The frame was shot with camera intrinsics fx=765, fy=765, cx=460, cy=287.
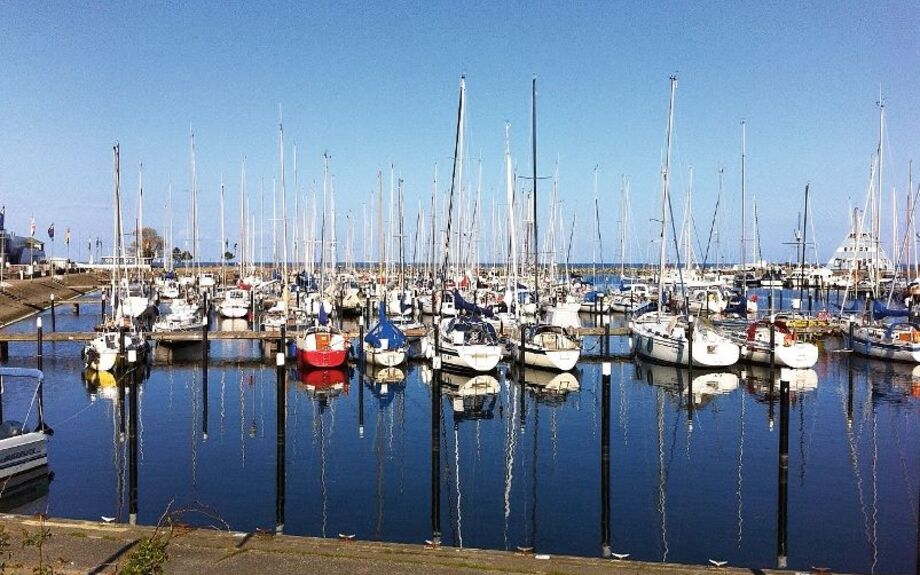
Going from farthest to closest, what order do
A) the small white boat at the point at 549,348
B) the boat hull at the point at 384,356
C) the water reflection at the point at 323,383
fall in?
the boat hull at the point at 384,356, the small white boat at the point at 549,348, the water reflection at the point at 323,383

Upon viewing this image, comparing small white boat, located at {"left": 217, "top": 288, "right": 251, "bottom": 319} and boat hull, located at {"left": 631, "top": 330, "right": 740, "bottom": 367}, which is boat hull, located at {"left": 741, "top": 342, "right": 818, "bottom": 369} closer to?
boat hull, located at {"left": 631, "top": 330, "right": 740, "bottom": 367}

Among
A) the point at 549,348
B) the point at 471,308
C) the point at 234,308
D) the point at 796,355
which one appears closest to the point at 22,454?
the point at 549,348

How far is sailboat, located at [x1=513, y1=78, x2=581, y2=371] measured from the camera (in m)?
39.1

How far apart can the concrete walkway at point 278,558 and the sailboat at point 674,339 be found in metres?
26.5

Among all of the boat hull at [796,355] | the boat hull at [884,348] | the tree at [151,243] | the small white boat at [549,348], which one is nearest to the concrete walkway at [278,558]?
the small white boat at [549,348]

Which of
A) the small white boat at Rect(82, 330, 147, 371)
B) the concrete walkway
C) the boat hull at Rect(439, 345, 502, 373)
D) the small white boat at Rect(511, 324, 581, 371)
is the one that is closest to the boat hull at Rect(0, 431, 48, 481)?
the concrete walkway

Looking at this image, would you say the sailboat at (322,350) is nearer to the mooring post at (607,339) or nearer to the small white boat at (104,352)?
the small white boat at (104,352)

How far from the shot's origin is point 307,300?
205ft

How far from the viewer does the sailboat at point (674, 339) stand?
132ft

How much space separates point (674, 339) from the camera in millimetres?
41750

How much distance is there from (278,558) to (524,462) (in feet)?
40.8

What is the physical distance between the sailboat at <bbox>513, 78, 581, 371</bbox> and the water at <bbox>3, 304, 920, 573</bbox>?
3.27ft

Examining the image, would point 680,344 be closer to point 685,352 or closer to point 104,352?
point 685,352

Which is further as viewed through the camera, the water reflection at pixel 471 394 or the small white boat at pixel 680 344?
the small white boat at pixel 680 344
